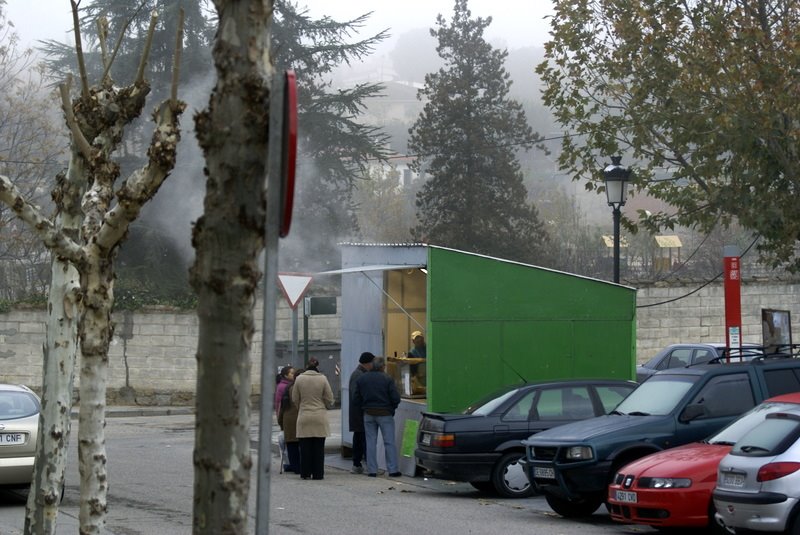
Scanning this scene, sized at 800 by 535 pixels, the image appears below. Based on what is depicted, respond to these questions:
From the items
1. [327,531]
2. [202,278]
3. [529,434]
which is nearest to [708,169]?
[529,434]

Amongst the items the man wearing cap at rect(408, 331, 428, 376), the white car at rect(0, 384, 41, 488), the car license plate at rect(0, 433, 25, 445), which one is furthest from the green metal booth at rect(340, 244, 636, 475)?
the car license plate at rect(0, 433, 25, 445)

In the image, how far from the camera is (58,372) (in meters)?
9.44

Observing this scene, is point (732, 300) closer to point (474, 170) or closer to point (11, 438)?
point (11, 438)

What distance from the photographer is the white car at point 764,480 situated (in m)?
10.0

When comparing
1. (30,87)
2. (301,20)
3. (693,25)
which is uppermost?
(301,20)

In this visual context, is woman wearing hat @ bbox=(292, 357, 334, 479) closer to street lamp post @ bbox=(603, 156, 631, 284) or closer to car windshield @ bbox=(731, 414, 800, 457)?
street lamp post @ bbox=(603, 156, 631, 284)

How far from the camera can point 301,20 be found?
3847cm

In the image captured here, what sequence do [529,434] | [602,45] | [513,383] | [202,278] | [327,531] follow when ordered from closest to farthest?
[202,278], [327,531], [529,434], [513,383], [602,45]

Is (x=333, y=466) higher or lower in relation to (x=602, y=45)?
lower

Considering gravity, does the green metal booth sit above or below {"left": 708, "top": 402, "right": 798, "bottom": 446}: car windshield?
above

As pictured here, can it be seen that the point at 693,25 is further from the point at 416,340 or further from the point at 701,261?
the point at 701,261

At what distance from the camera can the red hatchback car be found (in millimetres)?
11352

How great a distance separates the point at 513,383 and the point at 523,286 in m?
1.40

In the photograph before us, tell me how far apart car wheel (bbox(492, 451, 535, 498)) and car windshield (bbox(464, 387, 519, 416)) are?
631mm
